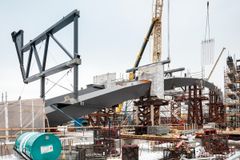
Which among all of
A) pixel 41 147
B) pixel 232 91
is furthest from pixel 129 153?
pixel 232 91

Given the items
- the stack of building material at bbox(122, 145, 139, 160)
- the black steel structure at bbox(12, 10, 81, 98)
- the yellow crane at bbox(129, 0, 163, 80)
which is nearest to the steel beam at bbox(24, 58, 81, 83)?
the black steel structure at bbox(12, 10, 81, 98)

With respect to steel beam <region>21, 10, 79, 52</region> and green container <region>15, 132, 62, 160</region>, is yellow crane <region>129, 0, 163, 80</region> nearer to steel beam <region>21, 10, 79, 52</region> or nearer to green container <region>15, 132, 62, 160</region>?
steel beam <region>21, 10, 79, 52</region>

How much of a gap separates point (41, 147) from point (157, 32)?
54.1m

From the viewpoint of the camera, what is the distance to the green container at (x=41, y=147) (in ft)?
38.8

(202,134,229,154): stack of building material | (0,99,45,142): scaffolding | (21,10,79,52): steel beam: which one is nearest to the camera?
(0,99,45,142): scaffolding

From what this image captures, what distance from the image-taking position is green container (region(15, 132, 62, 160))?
1181 centimetres

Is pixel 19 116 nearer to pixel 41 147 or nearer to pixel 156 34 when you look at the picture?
pixel 41 147

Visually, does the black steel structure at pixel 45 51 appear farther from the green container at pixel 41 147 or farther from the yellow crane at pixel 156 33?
the yellow crane at pixel 156 33

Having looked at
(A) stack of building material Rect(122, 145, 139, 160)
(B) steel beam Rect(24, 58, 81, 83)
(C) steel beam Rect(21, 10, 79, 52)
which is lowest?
(A) stack of building material Rect(122, 145, 139, 160)

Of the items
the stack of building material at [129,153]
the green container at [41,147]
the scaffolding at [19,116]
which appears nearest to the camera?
the green container at [41,147]

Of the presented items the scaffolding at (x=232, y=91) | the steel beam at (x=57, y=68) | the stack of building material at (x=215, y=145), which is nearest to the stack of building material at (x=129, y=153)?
the stack of building material at (x=215, y=145)

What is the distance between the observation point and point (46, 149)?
1222 cm

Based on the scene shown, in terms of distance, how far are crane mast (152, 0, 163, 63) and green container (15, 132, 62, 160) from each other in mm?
53132

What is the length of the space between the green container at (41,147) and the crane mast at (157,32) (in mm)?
53132
